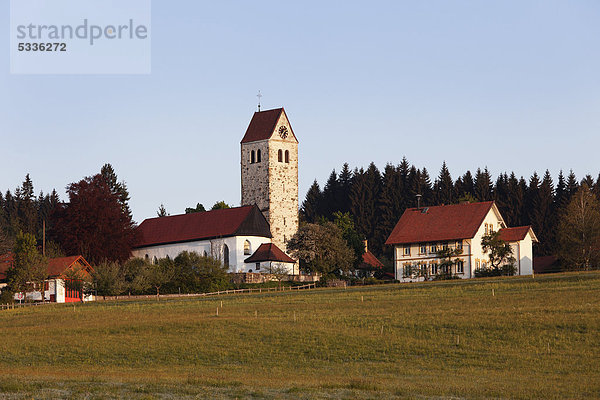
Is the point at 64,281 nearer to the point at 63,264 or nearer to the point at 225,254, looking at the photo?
the point at 63,264

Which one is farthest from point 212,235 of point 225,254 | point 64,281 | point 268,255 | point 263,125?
point 64,281

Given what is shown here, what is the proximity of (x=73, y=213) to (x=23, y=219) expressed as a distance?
68729 mm

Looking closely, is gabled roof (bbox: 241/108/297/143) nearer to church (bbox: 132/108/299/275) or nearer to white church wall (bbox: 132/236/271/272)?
church (bbox: 132/108/299/275)

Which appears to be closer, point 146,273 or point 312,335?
point 312,335

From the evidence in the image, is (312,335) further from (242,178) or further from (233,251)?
(242,178)

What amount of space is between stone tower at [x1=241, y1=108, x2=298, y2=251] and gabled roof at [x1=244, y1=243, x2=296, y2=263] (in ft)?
8.04

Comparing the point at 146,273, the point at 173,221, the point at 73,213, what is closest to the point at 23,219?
the point at 173,221

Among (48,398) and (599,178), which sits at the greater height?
(599,178)

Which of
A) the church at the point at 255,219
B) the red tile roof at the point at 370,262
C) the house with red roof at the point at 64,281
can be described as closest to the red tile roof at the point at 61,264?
the house with red roof at the point at 64,281

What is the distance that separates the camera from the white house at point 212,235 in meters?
104

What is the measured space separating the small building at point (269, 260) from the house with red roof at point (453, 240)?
36.5ft

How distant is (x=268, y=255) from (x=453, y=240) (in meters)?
19.4

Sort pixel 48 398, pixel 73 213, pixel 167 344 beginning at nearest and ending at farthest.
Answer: pixel 48 398, pixel 167 344, pixel 73 213

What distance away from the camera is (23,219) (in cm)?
16325
